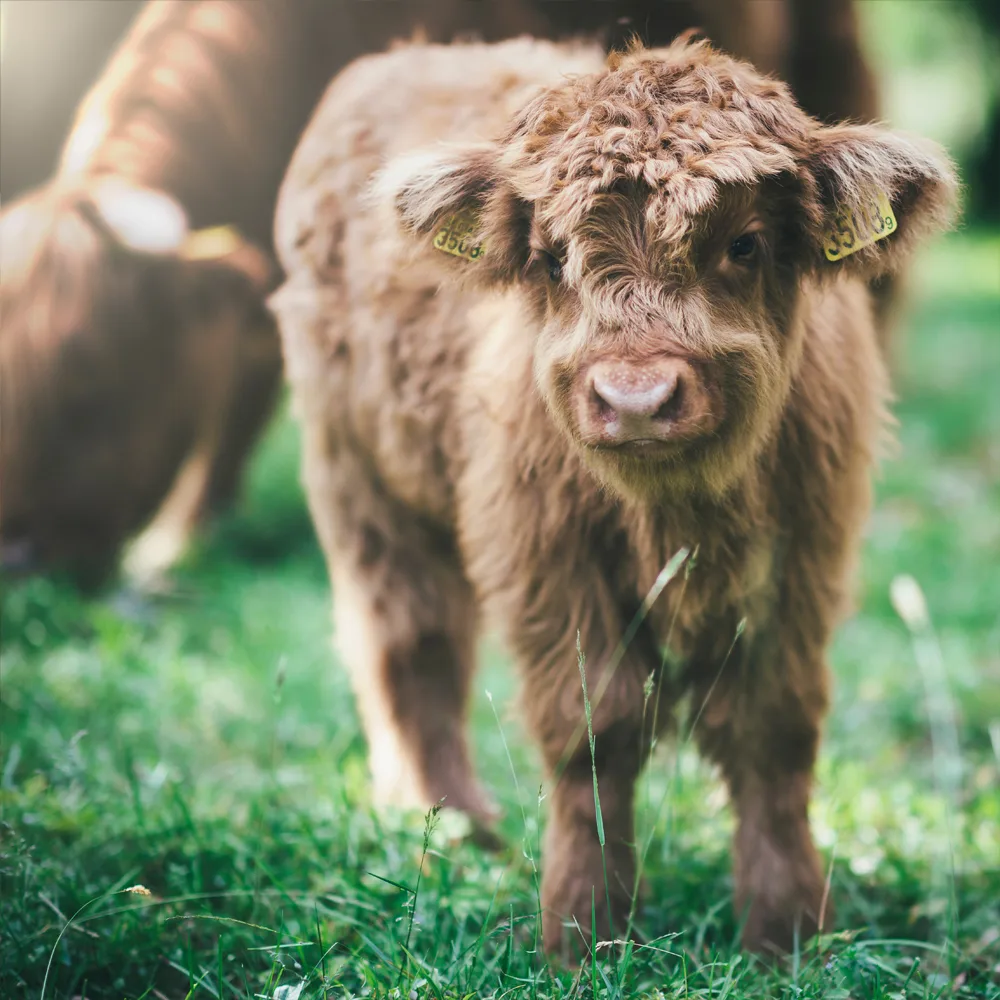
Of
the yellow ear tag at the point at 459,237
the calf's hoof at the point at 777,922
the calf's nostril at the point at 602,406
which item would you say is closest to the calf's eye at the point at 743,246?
the calf's nostril at the point at 602,406

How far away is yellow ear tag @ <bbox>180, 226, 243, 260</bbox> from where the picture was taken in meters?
5.00

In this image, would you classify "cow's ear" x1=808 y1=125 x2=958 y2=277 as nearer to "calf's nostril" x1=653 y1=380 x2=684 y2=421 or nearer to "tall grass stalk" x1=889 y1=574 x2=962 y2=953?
"calf's nostril" x1=653 y1=380 x2=684 y2=421

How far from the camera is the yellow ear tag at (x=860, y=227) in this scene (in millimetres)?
2311

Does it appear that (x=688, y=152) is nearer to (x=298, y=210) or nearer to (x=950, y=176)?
(x=950, y=176)

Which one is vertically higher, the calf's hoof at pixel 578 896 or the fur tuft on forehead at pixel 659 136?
the fur tuft on forehead at pixel 659 136

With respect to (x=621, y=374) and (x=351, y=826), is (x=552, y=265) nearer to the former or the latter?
(x=621, y=374)

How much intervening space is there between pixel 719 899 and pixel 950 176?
1759 mm

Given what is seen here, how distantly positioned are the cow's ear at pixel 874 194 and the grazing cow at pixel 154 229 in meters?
1.32

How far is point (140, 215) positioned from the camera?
15.9 ft

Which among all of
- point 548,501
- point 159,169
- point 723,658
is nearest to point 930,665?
point 723,658

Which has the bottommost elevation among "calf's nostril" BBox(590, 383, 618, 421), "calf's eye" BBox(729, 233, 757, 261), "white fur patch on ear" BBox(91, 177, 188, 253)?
"white fur patch on ear" BBox(91, 177, 188, 253)

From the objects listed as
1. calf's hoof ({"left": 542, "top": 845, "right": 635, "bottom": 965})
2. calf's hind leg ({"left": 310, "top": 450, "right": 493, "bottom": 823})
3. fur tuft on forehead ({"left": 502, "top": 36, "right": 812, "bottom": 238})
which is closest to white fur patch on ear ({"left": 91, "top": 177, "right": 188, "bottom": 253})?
calf's hind leg ({"left": 310, "top": 450, "right": 493, "bottom": 823})

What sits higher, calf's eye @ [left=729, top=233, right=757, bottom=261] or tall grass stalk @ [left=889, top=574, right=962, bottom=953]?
calf's eye @ [left=729, top=233, right=757, bottom=261]

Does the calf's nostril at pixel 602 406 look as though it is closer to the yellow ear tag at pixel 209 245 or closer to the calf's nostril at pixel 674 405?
the calf's nostril at pixel 674 405
